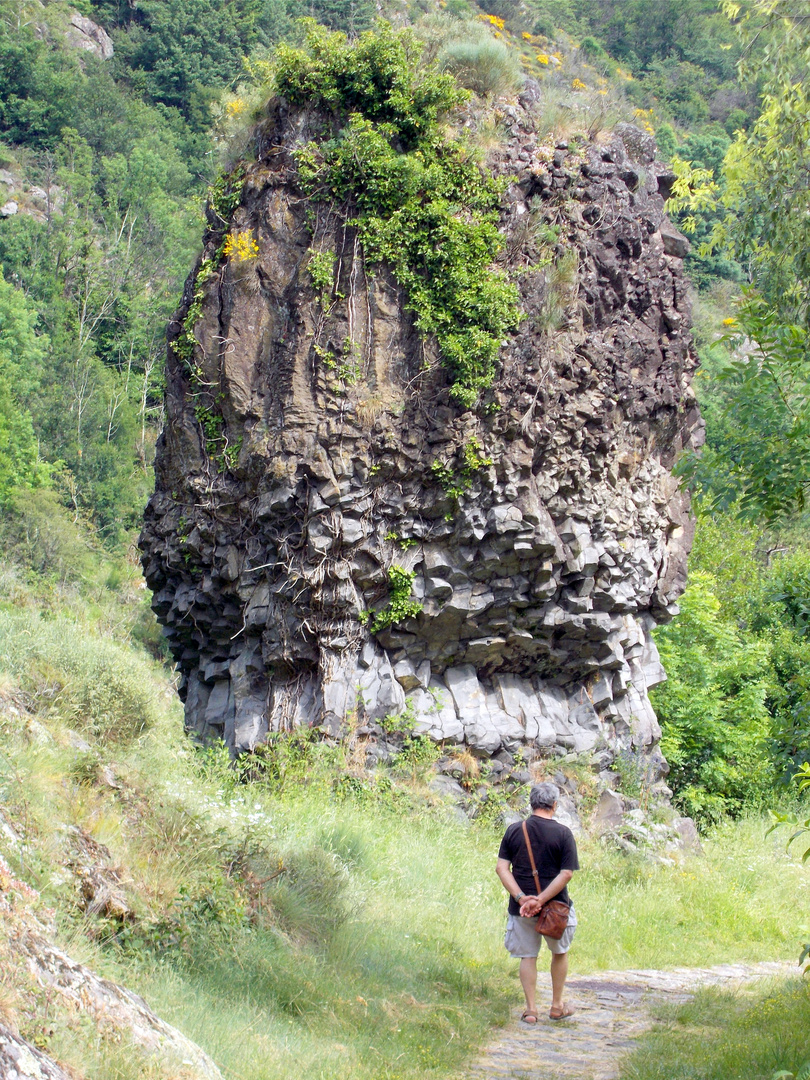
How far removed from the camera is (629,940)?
335 inches

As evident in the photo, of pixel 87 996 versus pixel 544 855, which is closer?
pixel 87 996

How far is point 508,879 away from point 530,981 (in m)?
0.66

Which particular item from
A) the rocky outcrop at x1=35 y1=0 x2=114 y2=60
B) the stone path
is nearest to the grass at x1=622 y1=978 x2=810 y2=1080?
the stone path

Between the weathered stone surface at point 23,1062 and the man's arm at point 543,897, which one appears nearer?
the weathered stone surface at point 23,1062

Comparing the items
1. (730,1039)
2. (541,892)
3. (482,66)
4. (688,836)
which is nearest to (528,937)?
(541,892)

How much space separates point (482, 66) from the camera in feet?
43.7

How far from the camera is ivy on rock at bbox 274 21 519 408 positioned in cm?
1210

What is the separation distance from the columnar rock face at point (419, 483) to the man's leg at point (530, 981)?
6.05 meters

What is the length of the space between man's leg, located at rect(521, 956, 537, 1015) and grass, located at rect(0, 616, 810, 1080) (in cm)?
26

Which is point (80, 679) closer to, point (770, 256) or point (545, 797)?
point (545, 797)

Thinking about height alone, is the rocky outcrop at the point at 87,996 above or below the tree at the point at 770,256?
below

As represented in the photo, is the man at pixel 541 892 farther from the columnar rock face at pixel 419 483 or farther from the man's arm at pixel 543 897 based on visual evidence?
the columnar rock face at pixel 419 483

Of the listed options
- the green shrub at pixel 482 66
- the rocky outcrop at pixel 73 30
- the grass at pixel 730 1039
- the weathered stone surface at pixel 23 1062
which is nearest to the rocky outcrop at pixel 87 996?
the weathered stone surface at pixel 23 1062

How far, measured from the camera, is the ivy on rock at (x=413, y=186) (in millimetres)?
12102
